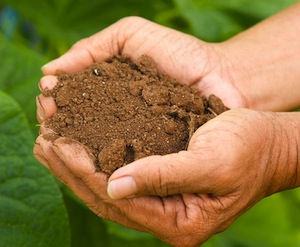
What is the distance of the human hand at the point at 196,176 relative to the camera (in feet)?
3.86

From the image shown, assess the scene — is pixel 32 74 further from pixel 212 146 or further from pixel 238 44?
pixel 212 146

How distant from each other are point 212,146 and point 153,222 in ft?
0.77

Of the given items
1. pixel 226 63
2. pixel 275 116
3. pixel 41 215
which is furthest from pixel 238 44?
pixel 41 215

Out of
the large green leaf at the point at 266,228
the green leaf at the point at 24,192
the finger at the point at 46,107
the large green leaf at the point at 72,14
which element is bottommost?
the large green leaf at the point at 266,228

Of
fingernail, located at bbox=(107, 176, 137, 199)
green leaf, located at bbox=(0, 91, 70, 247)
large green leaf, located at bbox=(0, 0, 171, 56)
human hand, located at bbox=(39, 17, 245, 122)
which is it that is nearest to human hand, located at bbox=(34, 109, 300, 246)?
fingernail, located at bbox=(107, 176, 137, 199)

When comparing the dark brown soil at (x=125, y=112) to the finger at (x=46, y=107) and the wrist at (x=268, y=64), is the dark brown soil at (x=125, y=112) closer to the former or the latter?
the finger at (x=46, y=107)

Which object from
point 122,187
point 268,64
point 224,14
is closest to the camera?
point 122,187

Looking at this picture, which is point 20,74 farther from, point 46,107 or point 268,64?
point 268,64

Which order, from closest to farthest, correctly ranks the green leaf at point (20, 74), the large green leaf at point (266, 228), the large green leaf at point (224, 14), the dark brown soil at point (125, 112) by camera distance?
1. the dark brown soil at point (125, 112)
2. the green leaf at point (20, 74)
3. the large green leaf at point (224, 14)
4. the large green leaf at point (266, 228)

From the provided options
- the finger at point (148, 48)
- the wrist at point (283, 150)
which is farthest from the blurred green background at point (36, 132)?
the wrist at point (283, 150)

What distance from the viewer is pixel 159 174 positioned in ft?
3.83

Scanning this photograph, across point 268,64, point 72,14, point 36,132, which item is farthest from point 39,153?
point 72,14

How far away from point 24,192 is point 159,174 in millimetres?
488

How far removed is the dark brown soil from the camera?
129 cm
